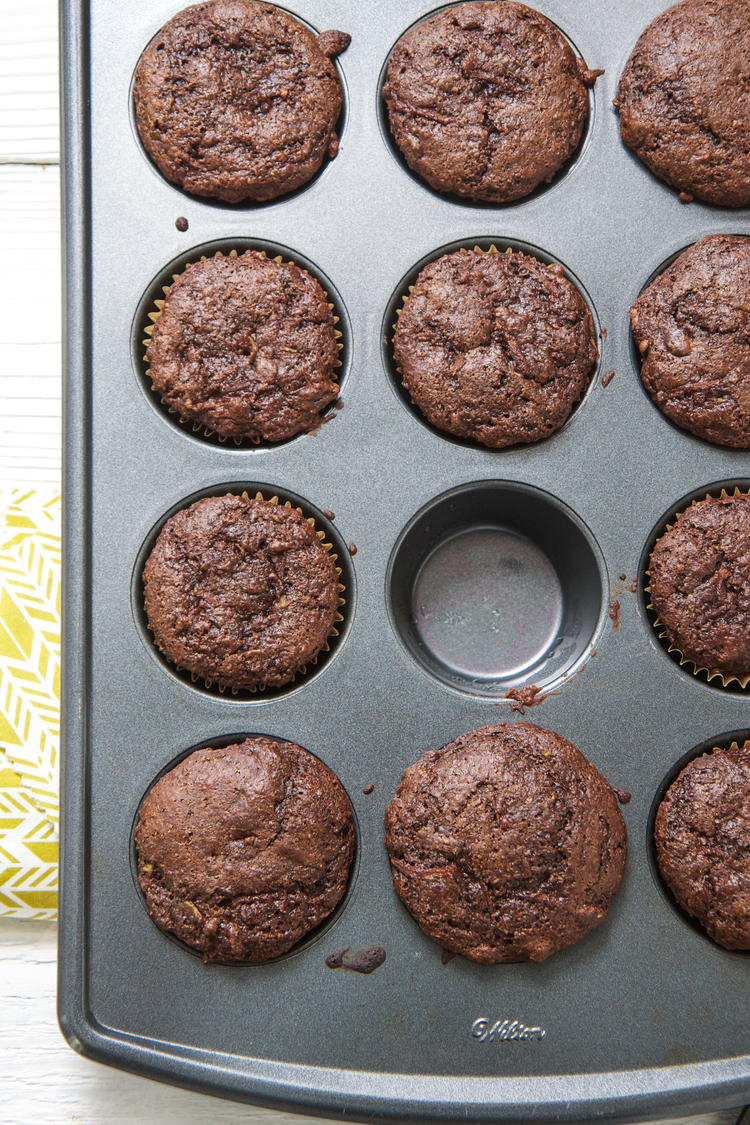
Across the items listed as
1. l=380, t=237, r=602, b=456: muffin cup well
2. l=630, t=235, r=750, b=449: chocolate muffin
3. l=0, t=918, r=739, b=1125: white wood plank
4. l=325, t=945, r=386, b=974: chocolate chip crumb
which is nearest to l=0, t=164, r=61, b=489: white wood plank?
l=380, t=237, r=602, b=456: muffin cup well

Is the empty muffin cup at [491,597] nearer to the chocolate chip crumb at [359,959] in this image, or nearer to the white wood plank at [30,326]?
the chocolate chip crumb at [359,959]

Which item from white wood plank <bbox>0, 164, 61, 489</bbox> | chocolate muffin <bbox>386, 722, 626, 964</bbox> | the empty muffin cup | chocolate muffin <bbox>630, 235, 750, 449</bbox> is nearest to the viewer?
chocolate muffin <bbox>386, 722, 626, 964</bbox>

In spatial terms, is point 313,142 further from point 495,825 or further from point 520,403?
point 495,825

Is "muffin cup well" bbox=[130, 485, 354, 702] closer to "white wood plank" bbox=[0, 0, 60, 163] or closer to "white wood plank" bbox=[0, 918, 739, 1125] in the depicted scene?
"white wood plank" bbox=[0, 918, 739, 1125]

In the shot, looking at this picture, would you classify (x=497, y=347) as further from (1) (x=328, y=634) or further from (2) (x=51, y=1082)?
(2) (x=51, y=1082)

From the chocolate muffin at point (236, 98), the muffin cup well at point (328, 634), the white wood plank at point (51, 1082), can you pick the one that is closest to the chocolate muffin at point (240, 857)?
the muffin cup well at point (328, 634)

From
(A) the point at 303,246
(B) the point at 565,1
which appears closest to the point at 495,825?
(A) the point at 303,246
